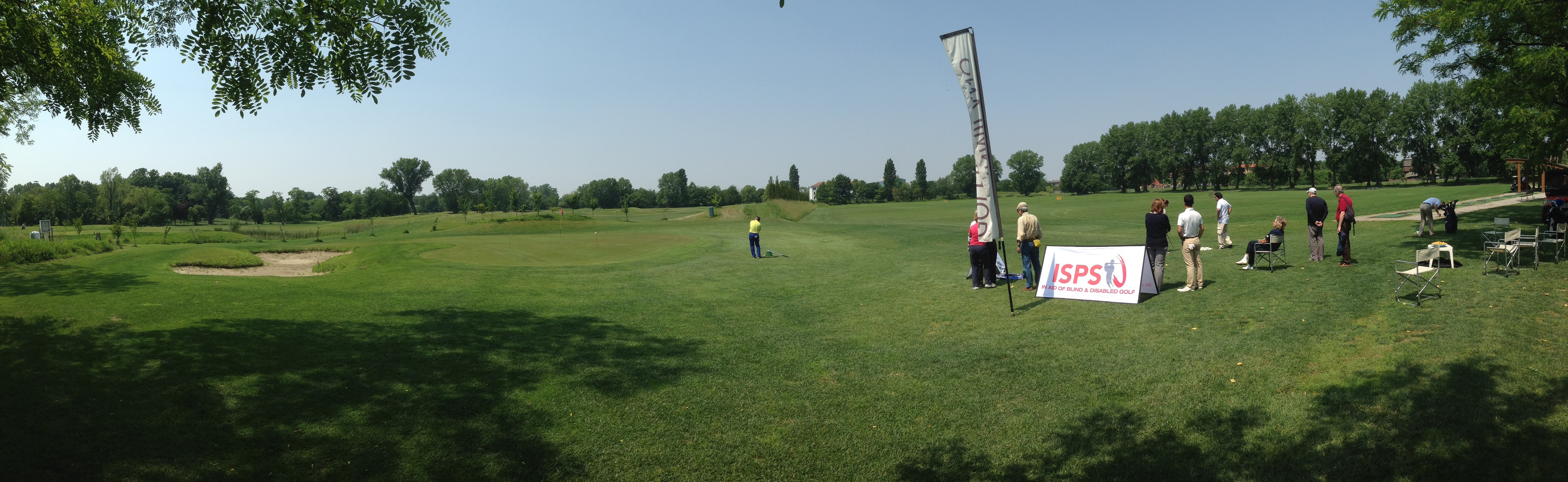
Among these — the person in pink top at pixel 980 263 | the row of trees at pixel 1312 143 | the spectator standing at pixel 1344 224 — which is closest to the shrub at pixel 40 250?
the person in pink top at pixel 980 263

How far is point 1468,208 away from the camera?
1264 inches

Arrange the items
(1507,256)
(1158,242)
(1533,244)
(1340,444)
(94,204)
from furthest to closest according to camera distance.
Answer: (94,204)
(1158,242)
(1507,256)
(1533,244)
(1340,444)

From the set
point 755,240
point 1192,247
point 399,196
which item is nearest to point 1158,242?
point 1192,247

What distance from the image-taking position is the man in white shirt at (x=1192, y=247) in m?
12.9

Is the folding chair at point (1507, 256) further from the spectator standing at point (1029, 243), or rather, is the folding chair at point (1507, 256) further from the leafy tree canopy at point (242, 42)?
the leafy tree canopy at point (242, 42)

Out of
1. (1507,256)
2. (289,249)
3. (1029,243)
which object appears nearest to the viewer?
(1507,256)

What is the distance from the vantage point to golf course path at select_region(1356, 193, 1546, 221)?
27.1 m

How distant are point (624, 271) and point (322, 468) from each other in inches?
505

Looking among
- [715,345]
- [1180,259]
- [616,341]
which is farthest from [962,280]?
[616,341]

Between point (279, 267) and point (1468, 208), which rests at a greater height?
point (279, 267)

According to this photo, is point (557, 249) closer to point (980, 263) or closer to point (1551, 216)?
point (980, 263)

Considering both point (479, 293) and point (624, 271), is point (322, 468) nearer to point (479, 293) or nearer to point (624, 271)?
point (479, 293)

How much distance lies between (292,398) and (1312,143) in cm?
11757

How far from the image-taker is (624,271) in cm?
1805
